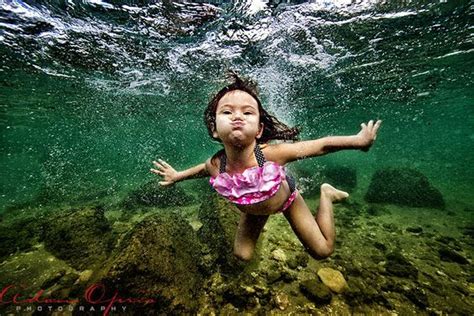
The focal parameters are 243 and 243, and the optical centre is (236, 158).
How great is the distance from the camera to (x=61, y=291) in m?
5.26

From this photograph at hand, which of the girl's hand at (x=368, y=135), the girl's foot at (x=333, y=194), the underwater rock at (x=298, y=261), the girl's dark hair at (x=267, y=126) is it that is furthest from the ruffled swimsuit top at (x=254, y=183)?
the underwater rock at (x=298, y=261)

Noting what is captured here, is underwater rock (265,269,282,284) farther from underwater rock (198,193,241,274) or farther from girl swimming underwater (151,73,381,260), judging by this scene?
girl swimming underwater (151,73,381,260)

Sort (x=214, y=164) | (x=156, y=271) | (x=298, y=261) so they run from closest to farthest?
1. (x=214, y=164)
2. (x=156, y=271)
3. (x=298, y=261)

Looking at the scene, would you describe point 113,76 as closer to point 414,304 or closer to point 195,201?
point 195,201

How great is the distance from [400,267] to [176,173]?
18.9 ft

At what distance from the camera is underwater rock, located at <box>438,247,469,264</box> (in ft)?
21.0

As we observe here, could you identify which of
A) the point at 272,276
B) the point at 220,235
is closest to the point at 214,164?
the point at 220,235

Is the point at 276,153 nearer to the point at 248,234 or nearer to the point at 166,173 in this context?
the point at 248,234

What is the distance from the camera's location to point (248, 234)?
15.0 feet

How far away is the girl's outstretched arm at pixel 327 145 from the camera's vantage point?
3.03 metres

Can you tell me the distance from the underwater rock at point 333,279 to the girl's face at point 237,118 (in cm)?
385

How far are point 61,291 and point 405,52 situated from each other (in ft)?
50.9

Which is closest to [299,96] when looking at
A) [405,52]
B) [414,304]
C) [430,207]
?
[405,52]

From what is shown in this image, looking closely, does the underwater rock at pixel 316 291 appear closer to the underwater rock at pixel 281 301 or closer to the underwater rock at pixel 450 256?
the underwater rock at pixel 281 301
